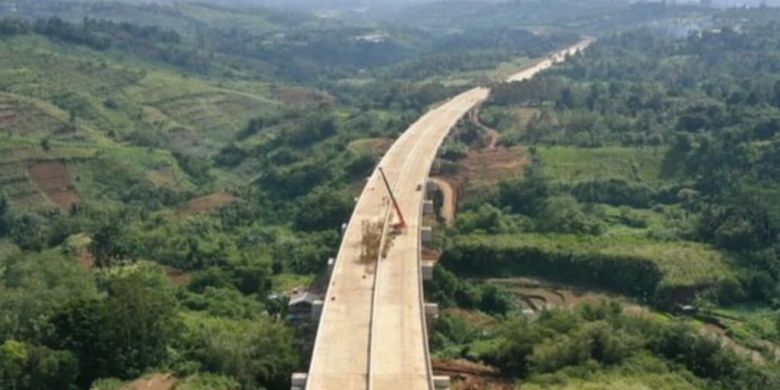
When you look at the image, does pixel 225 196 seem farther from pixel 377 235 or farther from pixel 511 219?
pixel 377 235

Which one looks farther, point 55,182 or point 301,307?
point 55,182

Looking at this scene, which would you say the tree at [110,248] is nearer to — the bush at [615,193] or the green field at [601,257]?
the green field at [601,257]

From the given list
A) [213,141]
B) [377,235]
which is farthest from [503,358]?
[213,141]

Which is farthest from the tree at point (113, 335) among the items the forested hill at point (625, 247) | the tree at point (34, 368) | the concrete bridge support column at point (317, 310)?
the forested hill at point (625, 247)

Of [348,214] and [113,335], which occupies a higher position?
[113,335]

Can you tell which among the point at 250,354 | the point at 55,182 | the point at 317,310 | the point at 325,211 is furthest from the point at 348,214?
the point at 55,182

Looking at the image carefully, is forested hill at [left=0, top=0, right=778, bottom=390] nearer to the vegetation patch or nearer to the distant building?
the vegetation patch

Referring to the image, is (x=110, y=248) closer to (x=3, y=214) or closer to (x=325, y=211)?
(x=325, y=211)

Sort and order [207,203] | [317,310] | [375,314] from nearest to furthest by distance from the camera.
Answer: [375,314] < [317,310] < [207,203]

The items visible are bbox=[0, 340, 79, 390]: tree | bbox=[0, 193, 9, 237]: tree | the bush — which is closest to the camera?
bbox=[0, 340, 79, 390]: tree

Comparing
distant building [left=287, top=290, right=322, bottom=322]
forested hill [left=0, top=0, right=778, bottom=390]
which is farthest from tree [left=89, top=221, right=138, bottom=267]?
distant building [left=287, top=290, right=322, bottom=322]
